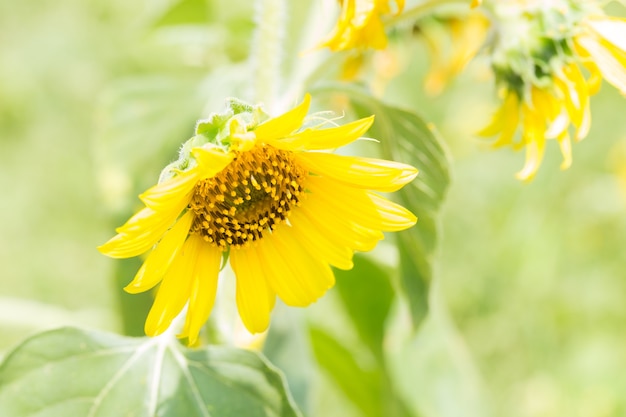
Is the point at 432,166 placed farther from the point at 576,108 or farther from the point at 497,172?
the point at 497,172

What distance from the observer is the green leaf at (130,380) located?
3.51 ft

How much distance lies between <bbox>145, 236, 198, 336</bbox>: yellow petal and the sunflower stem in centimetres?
38

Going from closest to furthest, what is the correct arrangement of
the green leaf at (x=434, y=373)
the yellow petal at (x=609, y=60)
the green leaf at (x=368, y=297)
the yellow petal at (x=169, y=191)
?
the yellow petal at (x=169, y=191) → the yellow petal at (x=609, y=60) → the green leaf at (x=368, y=297) → the green leaf at (x=434, y=373)

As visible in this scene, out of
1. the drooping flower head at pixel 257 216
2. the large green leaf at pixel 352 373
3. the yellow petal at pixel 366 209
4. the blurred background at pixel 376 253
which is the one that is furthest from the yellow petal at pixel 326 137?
the large green leaf at pixel 352 373

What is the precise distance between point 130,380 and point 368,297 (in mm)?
734

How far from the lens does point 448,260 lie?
9.89ft

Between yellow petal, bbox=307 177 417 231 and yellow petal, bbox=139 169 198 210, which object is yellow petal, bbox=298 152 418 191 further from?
yellow petal, bbox=139 169 198 210

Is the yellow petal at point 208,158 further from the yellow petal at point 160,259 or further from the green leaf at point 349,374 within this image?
the green leaf at point 349,374

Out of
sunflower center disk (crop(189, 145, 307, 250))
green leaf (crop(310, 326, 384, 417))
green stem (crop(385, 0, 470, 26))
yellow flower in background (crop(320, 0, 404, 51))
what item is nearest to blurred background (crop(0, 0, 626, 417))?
green leaf (crop(310, 326, 384, 417))

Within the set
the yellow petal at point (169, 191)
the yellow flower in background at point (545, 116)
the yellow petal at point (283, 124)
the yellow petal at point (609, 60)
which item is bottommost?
the yellow flower in background at point (545, 116)

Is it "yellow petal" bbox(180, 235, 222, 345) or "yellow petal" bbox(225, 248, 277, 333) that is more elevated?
"yellow petal" bbox(180, 235, 222, 345)

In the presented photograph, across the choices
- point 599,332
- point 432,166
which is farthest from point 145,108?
point 599,332

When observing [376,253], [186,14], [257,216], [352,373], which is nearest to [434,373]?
[352,373]

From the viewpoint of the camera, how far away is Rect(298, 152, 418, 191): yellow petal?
1015 millimetres
